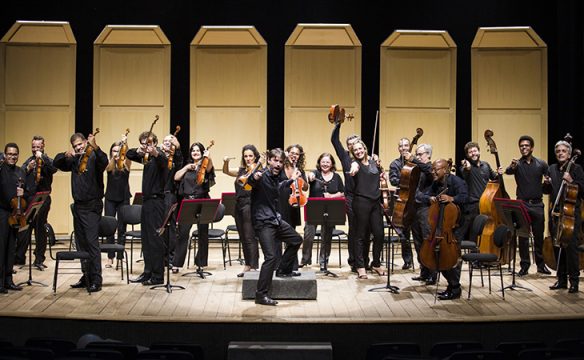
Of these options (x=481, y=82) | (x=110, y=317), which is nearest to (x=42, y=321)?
(x=110, y=317)

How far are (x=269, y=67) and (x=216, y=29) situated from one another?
3.40 ft

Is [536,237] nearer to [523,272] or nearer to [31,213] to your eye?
[523,272]

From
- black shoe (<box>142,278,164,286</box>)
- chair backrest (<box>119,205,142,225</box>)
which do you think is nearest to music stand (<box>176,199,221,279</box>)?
black shoe (<box>142,278,164,286</box>)

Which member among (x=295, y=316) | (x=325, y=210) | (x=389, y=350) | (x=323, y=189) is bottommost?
(x=295, y=316)

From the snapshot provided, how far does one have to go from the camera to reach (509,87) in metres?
12.0

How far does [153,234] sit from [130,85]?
4390 mm

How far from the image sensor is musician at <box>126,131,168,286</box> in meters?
8.23

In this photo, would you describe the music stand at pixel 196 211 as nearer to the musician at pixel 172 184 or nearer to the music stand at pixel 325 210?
the musician at pixel 172 184

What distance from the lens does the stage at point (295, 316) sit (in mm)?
6605

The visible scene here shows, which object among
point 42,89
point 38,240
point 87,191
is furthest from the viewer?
point 42,89

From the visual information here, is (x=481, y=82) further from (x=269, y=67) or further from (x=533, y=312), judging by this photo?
(x=533, y=312)

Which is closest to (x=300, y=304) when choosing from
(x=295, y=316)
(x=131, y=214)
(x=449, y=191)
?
(x=295, y=316)

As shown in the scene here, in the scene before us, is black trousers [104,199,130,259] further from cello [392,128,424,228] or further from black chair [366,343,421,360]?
black chair [366,343,421,360]

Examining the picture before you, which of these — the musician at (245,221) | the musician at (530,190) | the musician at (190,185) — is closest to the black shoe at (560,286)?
→ the musician at (530,190)
